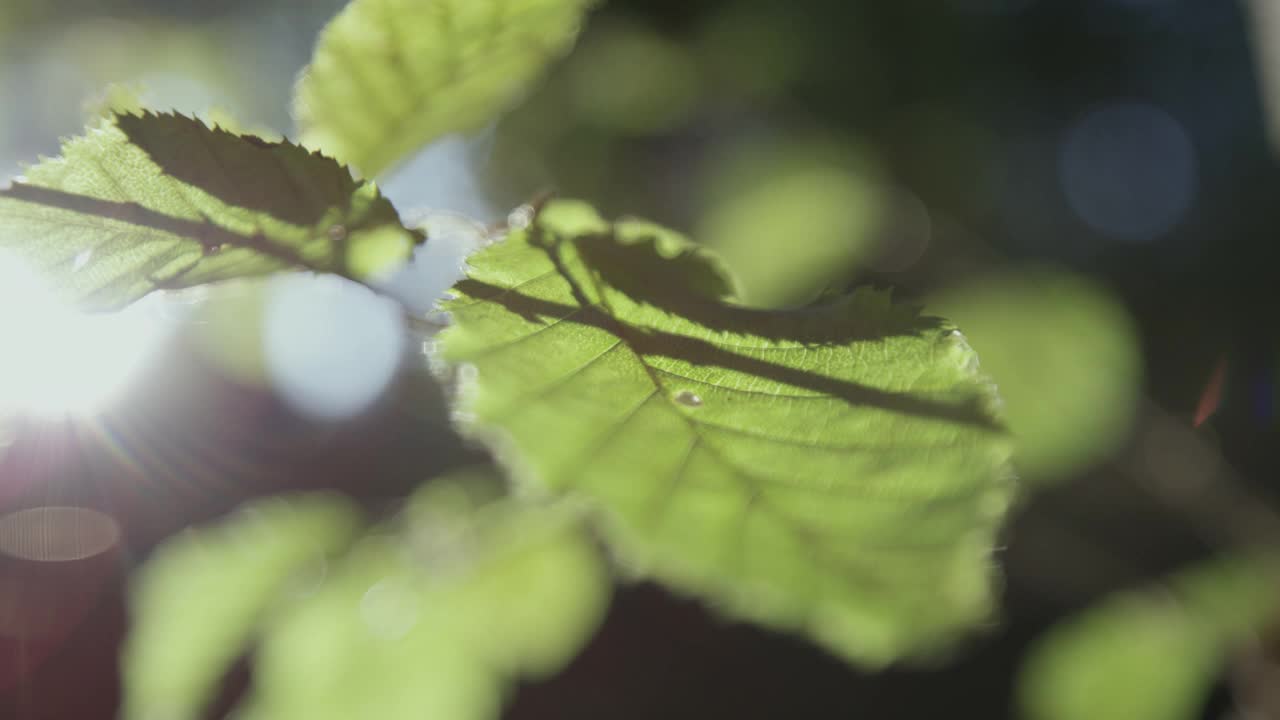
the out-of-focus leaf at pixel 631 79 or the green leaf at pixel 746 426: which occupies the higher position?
the out-of-focus leaf at pixel 631 79

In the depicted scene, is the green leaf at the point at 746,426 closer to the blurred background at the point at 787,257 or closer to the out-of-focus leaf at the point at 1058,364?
the blurred background at the point at 787,257

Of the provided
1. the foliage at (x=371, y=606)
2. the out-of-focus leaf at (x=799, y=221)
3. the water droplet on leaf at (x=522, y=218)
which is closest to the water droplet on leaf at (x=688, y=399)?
the water droplet on leaf at (x=522, y=218)

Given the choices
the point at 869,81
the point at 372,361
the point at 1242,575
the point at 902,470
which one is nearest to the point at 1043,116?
the point at 869,81

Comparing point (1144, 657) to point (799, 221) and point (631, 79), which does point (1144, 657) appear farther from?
point (631, 79)

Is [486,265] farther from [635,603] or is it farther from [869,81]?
[635,603]

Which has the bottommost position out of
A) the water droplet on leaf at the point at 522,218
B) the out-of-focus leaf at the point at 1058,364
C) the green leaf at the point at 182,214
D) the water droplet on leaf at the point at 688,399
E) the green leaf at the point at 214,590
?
the out-of-focus leaf at the point at 1058,364

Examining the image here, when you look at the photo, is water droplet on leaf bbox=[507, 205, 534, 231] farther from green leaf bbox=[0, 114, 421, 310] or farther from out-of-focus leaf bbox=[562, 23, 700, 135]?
out-of-focus leaf bbox=[562, 23, 700, 135]

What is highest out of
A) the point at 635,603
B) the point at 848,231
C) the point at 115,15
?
the point at 115,15
